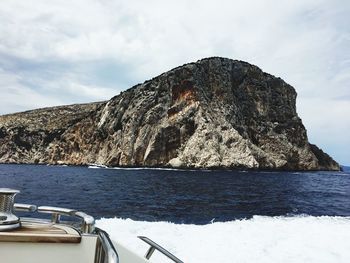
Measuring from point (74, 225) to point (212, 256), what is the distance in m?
6.22

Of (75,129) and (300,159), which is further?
(75,129)

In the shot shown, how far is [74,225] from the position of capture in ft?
17.0

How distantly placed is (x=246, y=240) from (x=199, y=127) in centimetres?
8356

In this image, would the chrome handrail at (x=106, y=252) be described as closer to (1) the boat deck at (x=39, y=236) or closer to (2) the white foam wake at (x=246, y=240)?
(1) the boat deck at (x=39, y=236)

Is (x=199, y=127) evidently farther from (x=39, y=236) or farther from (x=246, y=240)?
(x=39, y=236)

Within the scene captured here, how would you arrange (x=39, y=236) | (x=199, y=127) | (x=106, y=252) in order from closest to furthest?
(x=106, y=252)
(x=39, y=236)
(x=199, y=127)

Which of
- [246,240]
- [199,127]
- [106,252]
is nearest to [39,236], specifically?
[106,252]

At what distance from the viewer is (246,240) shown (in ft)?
38.7

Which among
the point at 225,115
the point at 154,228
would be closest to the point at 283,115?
the point at 225,115

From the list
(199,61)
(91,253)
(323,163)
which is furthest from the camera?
(323,163)

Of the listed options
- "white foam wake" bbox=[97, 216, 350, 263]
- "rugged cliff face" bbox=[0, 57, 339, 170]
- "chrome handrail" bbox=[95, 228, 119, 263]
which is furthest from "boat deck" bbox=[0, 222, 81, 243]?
"rugged cliff face" bbox=[0, 57, 339, 170]

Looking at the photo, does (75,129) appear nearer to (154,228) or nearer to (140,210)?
(140,210)

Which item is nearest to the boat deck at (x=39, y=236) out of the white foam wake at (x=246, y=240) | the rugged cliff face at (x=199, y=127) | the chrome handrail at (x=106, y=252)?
the chrome handrail at (x=106, y=252)

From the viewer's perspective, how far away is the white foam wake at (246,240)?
10.3 m
